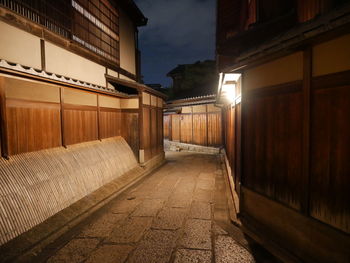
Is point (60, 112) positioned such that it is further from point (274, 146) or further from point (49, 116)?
point (274, 146)

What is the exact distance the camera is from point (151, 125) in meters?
13.4

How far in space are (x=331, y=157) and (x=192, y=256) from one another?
11.3 ft

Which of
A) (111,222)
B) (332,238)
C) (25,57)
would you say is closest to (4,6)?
(25,57)

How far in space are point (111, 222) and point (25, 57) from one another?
20.3 ft

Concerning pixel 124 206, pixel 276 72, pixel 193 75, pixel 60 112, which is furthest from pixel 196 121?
pixel 193 75

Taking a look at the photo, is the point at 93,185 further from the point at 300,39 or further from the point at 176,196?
the point at 300,39

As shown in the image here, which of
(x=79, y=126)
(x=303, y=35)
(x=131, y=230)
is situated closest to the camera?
(x=303, y=35)

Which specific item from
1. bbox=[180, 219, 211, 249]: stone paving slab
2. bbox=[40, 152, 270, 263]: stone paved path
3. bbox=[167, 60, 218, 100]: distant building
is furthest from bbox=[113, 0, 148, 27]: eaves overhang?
bbox=[167, 60, 218, 100]: distant building

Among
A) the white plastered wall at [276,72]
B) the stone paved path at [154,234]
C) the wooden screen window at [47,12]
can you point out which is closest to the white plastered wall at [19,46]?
the wooden screen window at [47,12]

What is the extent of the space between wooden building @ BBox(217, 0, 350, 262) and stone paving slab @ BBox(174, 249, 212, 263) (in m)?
1.45

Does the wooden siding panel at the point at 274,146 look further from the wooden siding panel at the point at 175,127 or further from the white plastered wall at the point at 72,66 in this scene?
the wooden siding panel at the point at 175,127

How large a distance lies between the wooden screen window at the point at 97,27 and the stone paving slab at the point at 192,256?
33.1 feet

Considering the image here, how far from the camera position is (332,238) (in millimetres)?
3455

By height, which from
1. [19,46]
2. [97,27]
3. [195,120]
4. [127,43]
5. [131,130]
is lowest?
[131,130]
